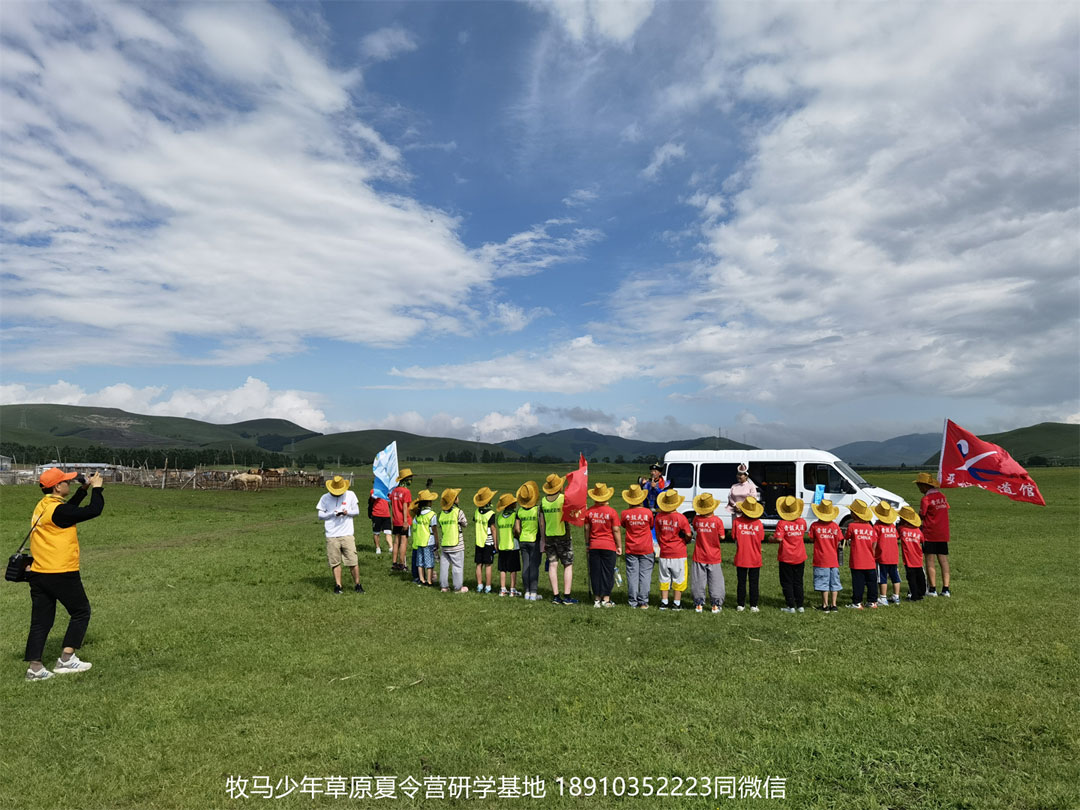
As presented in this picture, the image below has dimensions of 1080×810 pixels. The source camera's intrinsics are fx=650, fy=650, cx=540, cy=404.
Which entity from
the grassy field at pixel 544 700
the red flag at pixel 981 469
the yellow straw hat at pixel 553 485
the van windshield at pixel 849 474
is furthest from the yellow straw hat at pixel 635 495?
the van windshield at pixel 849 474

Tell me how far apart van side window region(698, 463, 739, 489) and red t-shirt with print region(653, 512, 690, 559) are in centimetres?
1023

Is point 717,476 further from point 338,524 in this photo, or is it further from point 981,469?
point 338,524

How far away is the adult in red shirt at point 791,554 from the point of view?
38.1 ft

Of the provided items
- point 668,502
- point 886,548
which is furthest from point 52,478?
point 886,548

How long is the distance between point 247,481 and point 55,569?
4875 cm

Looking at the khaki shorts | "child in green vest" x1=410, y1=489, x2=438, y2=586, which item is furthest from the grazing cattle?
the khaki shorts

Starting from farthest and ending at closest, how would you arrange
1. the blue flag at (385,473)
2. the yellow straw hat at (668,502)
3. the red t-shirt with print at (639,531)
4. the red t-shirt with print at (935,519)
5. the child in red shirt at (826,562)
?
the blue flag at (385,473) < the red t-shirt with print at (935,519) < the yellow straw hat at (668,502) < the red t-shirt with print at (639,531) < the child in red shirt at (826,562)

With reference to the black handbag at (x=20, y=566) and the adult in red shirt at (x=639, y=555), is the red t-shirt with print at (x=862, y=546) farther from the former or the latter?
the black handbag at (x=20, y=566)

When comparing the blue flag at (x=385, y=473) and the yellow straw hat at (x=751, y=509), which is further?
the blue flag at (x=385, y=473)

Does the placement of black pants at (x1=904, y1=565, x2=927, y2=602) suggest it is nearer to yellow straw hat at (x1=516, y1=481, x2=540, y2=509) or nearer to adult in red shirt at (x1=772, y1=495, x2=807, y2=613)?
adult in red shirt at (x1=772, y1=495, x2=807, y2=613)

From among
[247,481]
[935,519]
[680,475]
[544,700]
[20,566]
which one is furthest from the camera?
[247,481]

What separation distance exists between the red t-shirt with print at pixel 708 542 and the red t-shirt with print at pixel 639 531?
2.81 ft

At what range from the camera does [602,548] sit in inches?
480

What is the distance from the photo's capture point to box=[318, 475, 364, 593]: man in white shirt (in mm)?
13031
